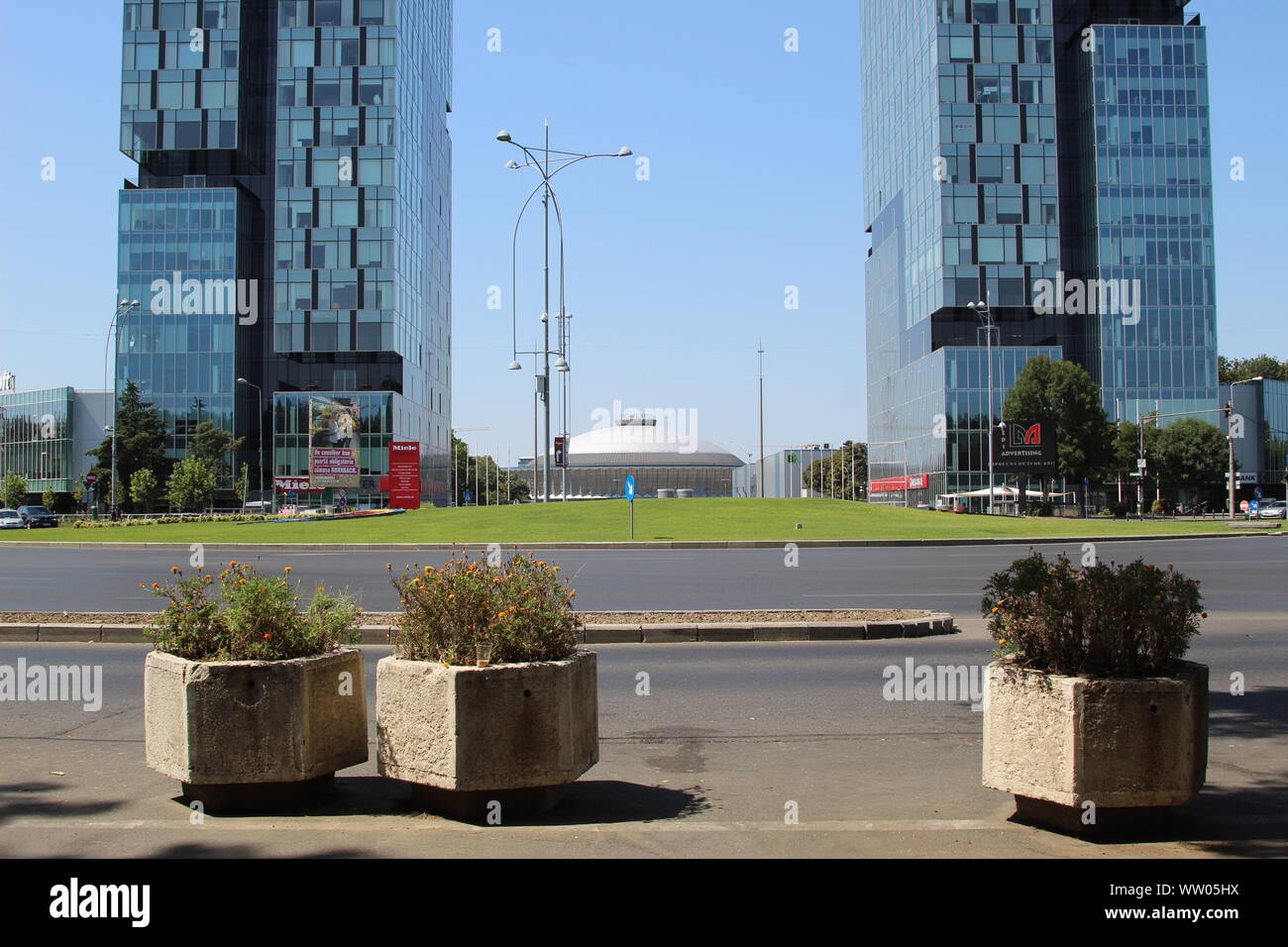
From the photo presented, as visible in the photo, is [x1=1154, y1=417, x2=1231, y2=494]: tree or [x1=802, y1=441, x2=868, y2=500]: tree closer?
[x1=1154, y1=417, x2=1231, y2=494]: tree

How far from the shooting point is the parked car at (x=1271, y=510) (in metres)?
67.6

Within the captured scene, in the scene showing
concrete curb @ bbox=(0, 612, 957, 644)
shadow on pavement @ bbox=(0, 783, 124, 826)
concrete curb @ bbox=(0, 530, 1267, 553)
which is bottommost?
shadow on pavement @ bbox=(0, 783, 124, 826)

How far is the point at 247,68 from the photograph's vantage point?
88188 millimetres

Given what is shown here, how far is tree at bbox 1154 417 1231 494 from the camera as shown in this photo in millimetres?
81188

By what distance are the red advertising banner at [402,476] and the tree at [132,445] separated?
17968 millimetres

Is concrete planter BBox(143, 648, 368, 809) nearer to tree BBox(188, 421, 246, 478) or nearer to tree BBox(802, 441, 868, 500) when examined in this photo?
tree BBox(188, 421, 246, 478)

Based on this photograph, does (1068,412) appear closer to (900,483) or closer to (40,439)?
(900,483)

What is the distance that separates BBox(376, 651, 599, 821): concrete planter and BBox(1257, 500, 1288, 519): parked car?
73.3 meters

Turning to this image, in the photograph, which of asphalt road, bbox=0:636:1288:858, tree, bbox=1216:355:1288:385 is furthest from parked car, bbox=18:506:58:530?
tree, bbox=1216:355:1288:385

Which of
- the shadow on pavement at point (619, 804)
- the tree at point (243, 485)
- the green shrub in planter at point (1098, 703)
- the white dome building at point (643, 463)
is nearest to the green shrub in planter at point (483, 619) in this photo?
the shadow on pavement at point (619, 804)

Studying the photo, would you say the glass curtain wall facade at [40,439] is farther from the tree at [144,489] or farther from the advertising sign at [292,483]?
the advertising sign at [292,483]
